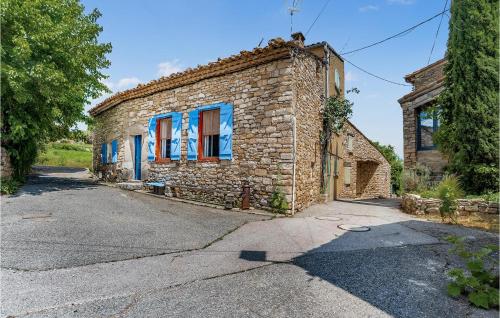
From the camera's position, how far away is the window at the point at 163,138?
37.1 ft

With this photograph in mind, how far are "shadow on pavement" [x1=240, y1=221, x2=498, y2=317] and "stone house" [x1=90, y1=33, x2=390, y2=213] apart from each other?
9.95 ft

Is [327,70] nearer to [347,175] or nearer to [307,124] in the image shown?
[307,124]

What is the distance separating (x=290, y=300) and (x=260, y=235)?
264 cm

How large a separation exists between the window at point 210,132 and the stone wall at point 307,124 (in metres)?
2.79

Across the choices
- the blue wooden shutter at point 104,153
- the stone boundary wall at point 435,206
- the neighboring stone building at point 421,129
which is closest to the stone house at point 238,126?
the blue wooden shutter at point 104,153

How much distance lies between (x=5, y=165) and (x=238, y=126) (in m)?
7.86

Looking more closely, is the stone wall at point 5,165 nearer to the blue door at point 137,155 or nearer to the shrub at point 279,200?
the blue door at point 137,155

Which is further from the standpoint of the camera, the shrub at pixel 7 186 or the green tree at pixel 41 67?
the shrub at pixel 7 186

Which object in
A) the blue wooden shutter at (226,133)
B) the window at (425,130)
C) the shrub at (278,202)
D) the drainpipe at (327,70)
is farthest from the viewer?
the window at (425,130)

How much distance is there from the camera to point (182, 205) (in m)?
8.92

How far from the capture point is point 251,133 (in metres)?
8.64

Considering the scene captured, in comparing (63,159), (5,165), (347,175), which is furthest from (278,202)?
(63,159)

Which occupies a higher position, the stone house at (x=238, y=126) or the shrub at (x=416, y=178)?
the stone house at (x=238, y=126)

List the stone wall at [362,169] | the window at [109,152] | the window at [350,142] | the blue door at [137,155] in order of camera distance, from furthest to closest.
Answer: the window at [109,152]
the window at [350,142]
the stone wall at [362,169]
the blue door at [137,155]
